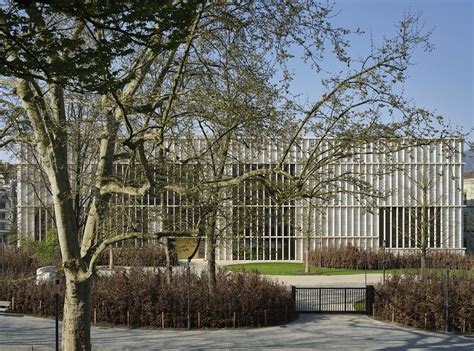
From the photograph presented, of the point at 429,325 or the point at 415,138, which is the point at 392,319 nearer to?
the point at 429,325

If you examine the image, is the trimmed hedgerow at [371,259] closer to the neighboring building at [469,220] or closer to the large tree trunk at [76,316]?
the neighboring building at [469,220]

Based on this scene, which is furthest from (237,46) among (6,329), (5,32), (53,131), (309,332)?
(6,329)

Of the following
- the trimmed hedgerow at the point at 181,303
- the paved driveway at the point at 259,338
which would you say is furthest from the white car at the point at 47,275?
the paved driveway at the point at 259,338

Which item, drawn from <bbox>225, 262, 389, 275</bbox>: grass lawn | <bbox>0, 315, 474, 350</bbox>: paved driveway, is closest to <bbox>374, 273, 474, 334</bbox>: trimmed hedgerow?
<bbox>0, 315, 474, 350</bbox>: paved driveway

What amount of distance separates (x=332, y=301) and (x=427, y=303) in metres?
4.20

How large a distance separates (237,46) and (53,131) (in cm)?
389

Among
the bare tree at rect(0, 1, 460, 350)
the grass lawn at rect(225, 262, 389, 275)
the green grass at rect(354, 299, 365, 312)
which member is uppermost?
the bare tree at rect(0, 1, 460, 350)

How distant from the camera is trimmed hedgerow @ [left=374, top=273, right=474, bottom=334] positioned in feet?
58.3

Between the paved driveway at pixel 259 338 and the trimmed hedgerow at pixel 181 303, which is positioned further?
the trimmed hedgerow at pixel 181 303

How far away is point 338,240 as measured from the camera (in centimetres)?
4459

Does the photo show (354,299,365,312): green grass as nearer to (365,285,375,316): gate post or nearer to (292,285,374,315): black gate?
(292,285,374,315): black gate

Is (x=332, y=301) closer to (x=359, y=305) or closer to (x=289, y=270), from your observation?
(x=359, y=305)

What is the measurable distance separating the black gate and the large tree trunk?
28.9 feet

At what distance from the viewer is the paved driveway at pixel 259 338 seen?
590 inches
